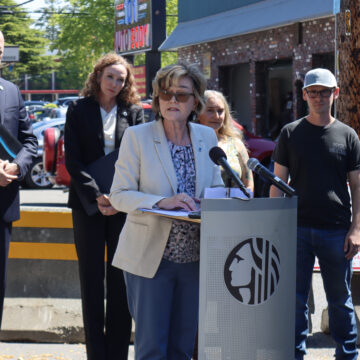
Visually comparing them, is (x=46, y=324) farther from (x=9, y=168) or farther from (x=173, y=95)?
(x=173, y=95)

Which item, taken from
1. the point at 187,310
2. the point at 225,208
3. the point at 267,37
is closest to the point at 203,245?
the point at 225,208

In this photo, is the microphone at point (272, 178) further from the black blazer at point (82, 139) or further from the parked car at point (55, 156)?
the parked car at point (55, 156)

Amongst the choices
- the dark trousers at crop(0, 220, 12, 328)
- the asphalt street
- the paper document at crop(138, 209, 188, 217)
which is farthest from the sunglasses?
the asphalt street

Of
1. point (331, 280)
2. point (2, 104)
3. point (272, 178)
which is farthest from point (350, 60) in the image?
point (272, 178)

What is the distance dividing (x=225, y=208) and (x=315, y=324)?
141 inches

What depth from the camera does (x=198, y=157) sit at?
400cm

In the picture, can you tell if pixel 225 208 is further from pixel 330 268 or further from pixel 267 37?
pixel 267 37

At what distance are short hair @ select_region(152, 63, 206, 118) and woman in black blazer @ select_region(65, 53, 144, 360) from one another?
3.60 ft

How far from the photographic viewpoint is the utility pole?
7172mm

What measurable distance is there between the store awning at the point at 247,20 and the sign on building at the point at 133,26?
1.68 m

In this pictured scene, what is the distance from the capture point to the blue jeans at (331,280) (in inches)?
207

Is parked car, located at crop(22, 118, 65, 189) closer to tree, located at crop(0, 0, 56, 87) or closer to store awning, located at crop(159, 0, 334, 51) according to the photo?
store awning, located at crop(159, 0, 334, 51)

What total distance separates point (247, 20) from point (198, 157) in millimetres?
19591

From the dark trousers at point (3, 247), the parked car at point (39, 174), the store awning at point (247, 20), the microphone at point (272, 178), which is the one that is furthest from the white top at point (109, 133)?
the parked car at point (39, 174)
